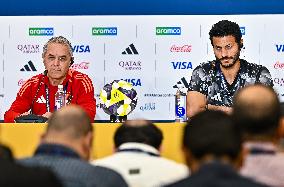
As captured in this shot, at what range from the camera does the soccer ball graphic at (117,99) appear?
4871mm

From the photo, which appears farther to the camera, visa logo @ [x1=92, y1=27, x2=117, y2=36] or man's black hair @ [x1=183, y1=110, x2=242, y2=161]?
visa logo @ [x1=92, y1=27, x2=117, y2=36]

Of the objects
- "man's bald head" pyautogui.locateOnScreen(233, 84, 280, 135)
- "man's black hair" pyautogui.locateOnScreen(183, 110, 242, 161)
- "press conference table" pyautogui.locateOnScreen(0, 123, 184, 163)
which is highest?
"man's bald head" pyautogui.locateOnScreen(233, 84, 280, 135)

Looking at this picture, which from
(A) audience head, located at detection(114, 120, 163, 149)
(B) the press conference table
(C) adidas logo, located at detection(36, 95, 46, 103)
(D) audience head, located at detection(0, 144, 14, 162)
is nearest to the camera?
Result: (D) audience head, located at detection(0, 144, 14, 162)

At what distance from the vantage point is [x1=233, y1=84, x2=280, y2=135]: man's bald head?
2273 mm

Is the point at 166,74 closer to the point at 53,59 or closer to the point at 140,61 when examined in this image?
the point at 140,61

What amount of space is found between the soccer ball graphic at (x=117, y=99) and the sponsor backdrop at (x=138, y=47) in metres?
2.31

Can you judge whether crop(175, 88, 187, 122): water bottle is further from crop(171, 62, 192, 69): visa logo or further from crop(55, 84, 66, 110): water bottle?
crop(171, 62, 192, 69): visa logo

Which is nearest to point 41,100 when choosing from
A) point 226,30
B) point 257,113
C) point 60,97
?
point 60,97

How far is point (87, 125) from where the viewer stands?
8.64 feet

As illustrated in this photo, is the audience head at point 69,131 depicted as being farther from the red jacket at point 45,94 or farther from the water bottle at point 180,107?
the red jacket at point 45,94

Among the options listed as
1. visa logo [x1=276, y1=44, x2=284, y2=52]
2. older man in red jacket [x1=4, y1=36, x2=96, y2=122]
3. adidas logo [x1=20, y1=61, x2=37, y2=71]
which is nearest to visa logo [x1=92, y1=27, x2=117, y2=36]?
adidas logo [x1=20, y1=61, x2=37, y2=71]

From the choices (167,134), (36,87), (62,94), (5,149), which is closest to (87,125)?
(5,149)

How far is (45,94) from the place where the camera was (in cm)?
557

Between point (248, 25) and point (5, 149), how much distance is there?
17.2 feet
